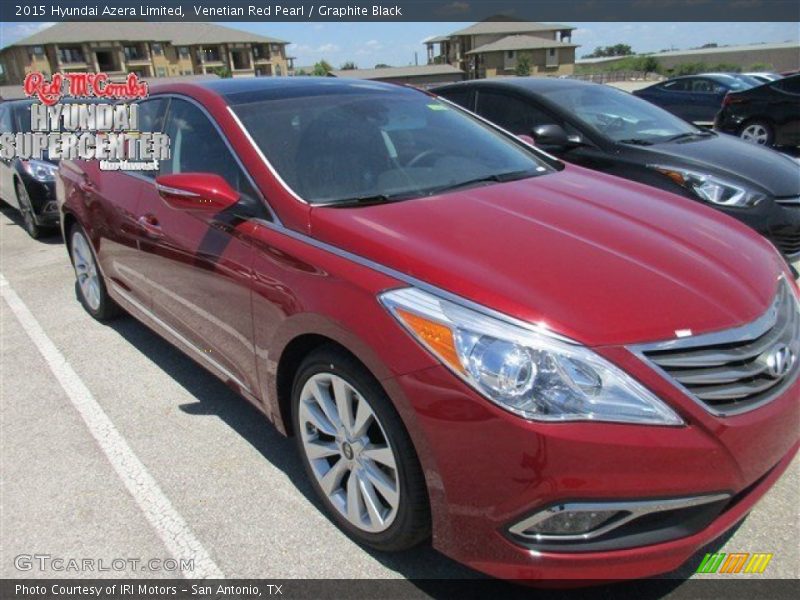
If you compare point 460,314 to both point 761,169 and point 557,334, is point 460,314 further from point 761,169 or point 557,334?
point 761,169

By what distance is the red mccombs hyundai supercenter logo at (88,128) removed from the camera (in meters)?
3.73

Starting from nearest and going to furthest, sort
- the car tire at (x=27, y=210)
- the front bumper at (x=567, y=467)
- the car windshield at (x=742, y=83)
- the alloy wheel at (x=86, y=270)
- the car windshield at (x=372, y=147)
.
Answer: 1. the front bumper at (x=567, y=467)
2. the car windshield at (x=372, y=147)
3. the alloy wheel at (x=86, y=270)
4. the car tire at (x=27, y=210)
5. the car windshield at (x=742, y=83)

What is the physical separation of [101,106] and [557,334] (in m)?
4.79

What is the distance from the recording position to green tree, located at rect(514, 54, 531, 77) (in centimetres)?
6438

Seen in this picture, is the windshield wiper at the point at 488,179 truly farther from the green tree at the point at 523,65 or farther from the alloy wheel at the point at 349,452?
the green tree at the point at 523,65

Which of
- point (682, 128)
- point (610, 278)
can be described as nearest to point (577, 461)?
point (610, 278)

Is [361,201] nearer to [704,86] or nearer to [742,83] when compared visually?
[704,86]

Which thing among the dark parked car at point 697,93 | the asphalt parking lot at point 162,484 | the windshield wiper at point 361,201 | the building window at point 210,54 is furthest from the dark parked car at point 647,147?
the building window at point 210,54

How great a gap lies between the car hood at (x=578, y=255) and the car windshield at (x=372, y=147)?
0.63ft

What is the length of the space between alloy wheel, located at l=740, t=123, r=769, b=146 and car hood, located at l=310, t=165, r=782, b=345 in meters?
10.0

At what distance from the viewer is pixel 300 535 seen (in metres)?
2.38

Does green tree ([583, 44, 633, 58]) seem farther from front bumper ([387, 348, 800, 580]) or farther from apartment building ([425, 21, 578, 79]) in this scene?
front bumper ([387, 348, 800, 580])

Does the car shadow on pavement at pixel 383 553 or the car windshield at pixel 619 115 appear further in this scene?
the car windshield at pixel 619 115

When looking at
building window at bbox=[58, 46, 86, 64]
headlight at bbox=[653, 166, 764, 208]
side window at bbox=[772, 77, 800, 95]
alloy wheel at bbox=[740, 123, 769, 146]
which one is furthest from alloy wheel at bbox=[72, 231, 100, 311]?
building window at bbox=[58, 46, 86, 64]
